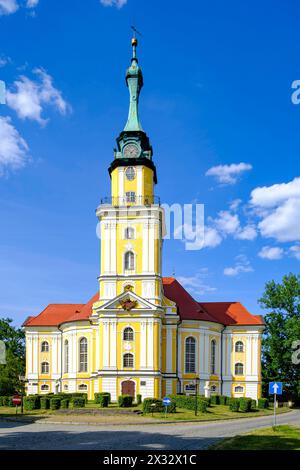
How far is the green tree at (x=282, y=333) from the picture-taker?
5819 centimetres

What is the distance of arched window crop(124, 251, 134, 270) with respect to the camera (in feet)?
169

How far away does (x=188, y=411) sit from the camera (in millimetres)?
41031

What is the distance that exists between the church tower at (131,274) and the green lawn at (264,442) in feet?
83.8

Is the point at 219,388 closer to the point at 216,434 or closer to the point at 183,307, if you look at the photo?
the point at 183,307

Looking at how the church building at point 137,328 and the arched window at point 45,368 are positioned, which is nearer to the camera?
the church building at point 137,328

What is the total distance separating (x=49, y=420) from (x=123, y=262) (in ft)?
66.7

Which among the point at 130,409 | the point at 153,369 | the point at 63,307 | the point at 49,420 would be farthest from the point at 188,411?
the point at 63,307

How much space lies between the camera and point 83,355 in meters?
54.9

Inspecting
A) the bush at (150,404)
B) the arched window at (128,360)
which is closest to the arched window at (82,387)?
the arched window at (128,360)

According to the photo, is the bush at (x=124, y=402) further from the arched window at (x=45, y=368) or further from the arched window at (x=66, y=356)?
the arched window at (x=45, y=368)

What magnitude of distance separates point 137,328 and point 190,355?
293 inches

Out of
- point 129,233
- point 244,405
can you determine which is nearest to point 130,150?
point 129,233

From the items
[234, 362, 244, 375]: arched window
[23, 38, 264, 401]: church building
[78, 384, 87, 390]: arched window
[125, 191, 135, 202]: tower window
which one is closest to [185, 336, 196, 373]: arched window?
[23, 38, 264, 401]: church building

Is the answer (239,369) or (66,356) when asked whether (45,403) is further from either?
(239,369)
